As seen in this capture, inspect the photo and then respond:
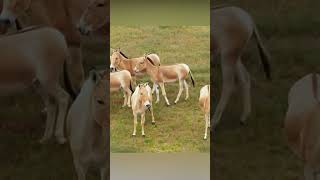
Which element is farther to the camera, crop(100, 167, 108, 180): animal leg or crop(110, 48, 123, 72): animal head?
crop(110, 48, 123, 72): animal head

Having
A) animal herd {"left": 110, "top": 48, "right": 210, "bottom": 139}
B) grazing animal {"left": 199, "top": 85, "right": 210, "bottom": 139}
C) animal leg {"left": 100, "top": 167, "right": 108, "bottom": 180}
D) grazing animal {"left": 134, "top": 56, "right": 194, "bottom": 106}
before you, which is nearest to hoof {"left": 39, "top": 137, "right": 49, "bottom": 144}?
animal leg {"left": 100, "top": 167, "right": 108, "bottom": 180}

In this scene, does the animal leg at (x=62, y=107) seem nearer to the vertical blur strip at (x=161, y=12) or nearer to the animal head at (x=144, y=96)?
the vertical blur strip at (x=161, y=12)

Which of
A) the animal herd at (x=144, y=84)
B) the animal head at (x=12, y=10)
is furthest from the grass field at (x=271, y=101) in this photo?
A: the animal herd at (x=144, y=84)

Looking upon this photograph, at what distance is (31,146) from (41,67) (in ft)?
1.12

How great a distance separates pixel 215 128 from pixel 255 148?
192 millimetres

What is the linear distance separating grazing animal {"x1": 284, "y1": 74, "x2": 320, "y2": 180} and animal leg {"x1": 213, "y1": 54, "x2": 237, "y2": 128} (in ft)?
0.85

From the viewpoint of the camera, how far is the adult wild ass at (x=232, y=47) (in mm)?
2463

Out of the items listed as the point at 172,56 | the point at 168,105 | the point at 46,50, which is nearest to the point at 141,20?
the point at 172,56

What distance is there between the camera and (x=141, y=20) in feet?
13.5

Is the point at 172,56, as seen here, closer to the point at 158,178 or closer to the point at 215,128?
the point at 158,178

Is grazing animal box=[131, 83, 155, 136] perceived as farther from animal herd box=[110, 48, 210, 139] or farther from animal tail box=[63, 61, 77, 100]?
animal tail box=[63, 61, 77, 100]

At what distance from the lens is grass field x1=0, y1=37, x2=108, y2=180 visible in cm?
244

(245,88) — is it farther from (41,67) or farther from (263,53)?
(41,67)

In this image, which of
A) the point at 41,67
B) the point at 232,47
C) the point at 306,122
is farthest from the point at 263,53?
the point at 41,67
